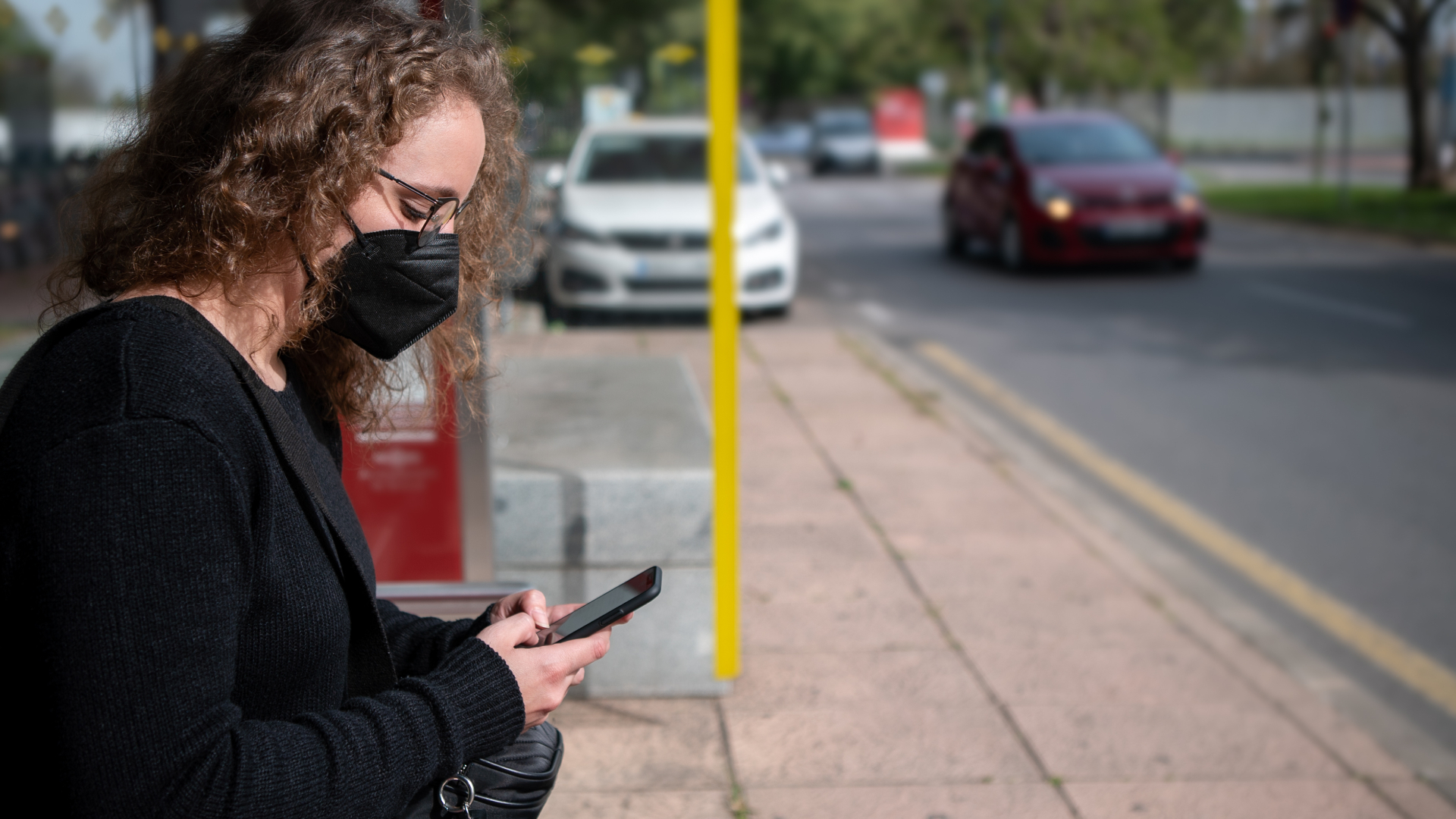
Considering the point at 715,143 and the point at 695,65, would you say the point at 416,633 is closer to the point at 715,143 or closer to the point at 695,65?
the point at 715,143

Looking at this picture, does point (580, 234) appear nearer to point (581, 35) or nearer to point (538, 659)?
point (581, 35)

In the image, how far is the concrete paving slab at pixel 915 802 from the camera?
3.09 metres

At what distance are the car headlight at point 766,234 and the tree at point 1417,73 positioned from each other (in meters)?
14.1

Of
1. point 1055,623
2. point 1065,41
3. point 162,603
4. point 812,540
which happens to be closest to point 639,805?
point 1055,623

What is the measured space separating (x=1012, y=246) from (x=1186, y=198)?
178cm

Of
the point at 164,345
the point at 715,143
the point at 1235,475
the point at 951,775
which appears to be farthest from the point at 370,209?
the point at 1235,475

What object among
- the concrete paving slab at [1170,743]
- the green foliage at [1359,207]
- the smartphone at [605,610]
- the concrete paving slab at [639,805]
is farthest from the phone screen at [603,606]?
the green foliage at [1359,207]

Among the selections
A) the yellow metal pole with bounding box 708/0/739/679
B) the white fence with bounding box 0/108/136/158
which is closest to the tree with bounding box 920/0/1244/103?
the white fence with bounding box 0/108/136/158

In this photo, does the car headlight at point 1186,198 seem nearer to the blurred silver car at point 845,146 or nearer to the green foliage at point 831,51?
the blurred silver car at point 845,146

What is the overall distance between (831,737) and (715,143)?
152cm

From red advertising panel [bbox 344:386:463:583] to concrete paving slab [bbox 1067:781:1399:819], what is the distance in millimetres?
1607

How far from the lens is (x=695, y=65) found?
36.6 ft

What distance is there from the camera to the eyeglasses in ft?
4.92

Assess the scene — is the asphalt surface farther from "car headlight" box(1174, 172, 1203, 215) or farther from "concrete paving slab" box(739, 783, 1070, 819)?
"concrete paving slab" box(739, 783, 1070, 819)
